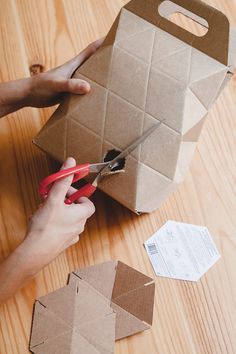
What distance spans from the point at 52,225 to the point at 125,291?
0.48ft

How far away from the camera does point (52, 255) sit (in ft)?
2.01

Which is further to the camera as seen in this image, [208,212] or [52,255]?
[208,212]

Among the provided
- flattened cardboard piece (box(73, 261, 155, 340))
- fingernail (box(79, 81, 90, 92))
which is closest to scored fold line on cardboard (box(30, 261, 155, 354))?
flattened cardboard piece (box(73, 261, 155, 340))

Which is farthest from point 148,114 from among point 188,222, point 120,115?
point 188,222

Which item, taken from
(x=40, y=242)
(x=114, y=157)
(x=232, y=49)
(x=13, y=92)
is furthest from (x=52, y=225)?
(x=232, y=49)

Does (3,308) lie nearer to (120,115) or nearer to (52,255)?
(52,255)

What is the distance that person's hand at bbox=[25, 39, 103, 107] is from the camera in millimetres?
675

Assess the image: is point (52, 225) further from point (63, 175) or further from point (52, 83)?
point (52, 83)

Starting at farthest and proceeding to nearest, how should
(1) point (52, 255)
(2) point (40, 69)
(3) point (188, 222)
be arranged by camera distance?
(2) point (40, 69) < (3) point (188, 222) < (1) point (52, 255)

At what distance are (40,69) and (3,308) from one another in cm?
43

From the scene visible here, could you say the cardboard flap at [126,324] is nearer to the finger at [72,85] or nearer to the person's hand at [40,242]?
the person's hand at [40,242]

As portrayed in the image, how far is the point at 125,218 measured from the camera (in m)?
0.71

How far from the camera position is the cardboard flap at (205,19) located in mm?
621

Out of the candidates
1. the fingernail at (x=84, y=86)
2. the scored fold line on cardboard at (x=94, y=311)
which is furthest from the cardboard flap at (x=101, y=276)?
the fingernail at (x=84, y=86)
